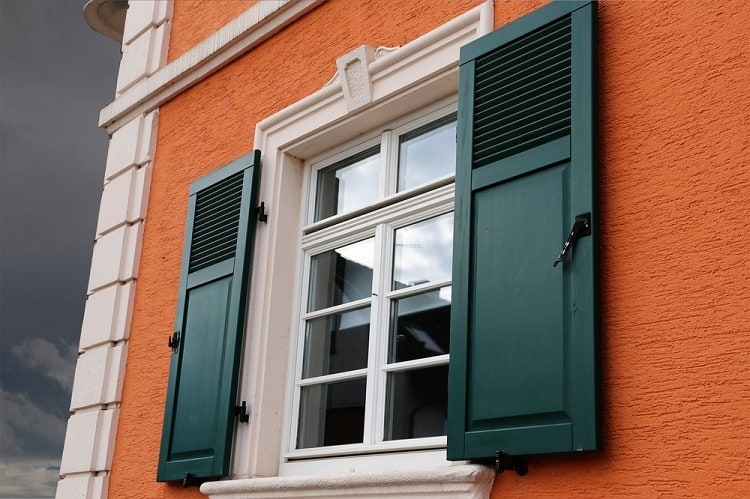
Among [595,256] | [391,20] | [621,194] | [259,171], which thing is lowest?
[595,256]

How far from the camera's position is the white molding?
5.71 metres

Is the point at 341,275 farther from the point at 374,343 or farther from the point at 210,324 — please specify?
the point at 210,324

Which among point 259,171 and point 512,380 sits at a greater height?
point 259,171

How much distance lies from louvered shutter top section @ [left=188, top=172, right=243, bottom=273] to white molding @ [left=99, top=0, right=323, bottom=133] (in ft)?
2.91

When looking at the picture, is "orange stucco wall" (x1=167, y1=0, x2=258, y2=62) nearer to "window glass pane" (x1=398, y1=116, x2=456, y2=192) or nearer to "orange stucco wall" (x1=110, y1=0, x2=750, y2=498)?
"window glass pane" (x1=398, y1=116, x2=456, y2=192)

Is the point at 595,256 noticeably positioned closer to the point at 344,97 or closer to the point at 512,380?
the point at 512,380

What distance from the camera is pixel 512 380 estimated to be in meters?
3.60

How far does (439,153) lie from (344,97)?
65 centimetres

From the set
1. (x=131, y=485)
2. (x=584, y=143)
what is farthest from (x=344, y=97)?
(x=131, y=485)

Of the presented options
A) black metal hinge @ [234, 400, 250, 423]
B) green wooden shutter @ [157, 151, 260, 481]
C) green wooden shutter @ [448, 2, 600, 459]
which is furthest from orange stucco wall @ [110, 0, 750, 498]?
green wooden shutter @ [157, 151, 260, 481]

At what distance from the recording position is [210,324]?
17.3 ft

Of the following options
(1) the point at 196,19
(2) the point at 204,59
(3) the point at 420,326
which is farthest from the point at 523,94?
(1) the point at 196,19

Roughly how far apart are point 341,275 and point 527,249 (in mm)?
1495

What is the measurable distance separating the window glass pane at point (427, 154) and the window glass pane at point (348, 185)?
0.19m
